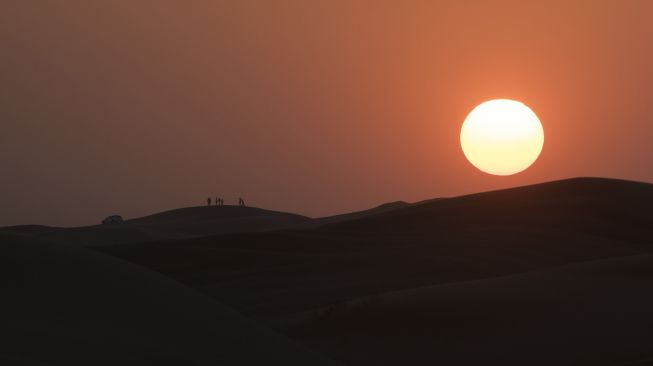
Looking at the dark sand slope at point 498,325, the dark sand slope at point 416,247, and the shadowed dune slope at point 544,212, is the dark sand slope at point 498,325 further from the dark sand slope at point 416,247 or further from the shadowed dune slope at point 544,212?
the shadowed dune slope at point 544,212

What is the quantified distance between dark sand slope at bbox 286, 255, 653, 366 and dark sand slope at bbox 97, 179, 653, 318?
1.94m

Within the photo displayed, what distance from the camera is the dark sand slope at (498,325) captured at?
41.6ft

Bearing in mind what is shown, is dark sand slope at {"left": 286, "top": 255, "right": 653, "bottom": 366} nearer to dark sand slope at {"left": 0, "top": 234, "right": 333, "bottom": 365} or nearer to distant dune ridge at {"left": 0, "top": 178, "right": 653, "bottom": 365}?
distant dune ridge at {"left": 0, "top": 178, "right": 653, "bottom": 365}

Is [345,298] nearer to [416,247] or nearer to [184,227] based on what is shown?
[416,247]

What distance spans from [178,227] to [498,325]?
3385 centimetres

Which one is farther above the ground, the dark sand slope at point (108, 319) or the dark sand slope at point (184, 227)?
the dark sand slope at point (184, 227)

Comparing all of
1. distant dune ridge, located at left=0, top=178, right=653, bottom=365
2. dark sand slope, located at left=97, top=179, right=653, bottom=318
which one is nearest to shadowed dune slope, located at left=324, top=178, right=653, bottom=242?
dark sand slope, located at left=97, top=179, right=653, bottom=318

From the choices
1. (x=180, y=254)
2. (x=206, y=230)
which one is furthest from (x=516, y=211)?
(x=206, y=230)

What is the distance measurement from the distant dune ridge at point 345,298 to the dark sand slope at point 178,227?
8.98 meters

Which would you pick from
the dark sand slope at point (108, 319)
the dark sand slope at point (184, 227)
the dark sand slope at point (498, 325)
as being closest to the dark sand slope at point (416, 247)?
the dark sand slope at point (498, 325)

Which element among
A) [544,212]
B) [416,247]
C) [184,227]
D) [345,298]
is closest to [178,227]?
[184,227]

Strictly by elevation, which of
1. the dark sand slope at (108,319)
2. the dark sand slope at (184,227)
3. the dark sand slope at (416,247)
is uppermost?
the dark sand slope at (184,227)

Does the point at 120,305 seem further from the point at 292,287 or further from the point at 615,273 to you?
the point at 615,273

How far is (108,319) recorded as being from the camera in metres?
11.3
